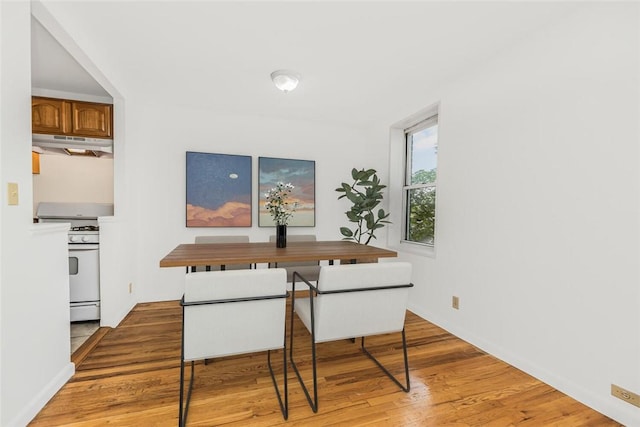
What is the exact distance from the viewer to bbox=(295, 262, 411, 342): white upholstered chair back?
1.63 metres

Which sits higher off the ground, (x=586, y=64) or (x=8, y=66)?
Result: (x=586, y=64)

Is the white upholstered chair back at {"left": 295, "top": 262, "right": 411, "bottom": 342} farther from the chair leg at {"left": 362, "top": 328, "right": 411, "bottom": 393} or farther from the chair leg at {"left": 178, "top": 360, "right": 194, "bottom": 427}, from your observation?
the chair leg at {"left": 178, "top": 360, "right": 194, "bottom": 427}

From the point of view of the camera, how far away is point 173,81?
280 cm

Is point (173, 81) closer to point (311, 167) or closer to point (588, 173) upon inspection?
point (311, 167)

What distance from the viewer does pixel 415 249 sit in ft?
11.0

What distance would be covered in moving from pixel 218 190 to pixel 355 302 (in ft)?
8.43

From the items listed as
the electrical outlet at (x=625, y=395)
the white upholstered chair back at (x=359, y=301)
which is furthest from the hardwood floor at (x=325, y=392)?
the white upholstered chair back at (x=359, y=301)

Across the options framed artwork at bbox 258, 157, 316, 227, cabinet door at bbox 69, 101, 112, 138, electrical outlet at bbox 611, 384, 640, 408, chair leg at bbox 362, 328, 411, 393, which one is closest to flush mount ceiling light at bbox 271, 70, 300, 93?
framed artwork at bbox 258, 157, 316, 227

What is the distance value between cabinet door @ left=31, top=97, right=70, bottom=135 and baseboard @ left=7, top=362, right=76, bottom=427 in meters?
2.30

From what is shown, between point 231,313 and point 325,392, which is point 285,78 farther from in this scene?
point 325,392

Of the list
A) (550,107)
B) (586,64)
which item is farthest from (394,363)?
(586,64)

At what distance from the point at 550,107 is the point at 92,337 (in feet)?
13.3

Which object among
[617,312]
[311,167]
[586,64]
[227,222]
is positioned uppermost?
[586,64]

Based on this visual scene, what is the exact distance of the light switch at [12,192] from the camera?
1.37 m
